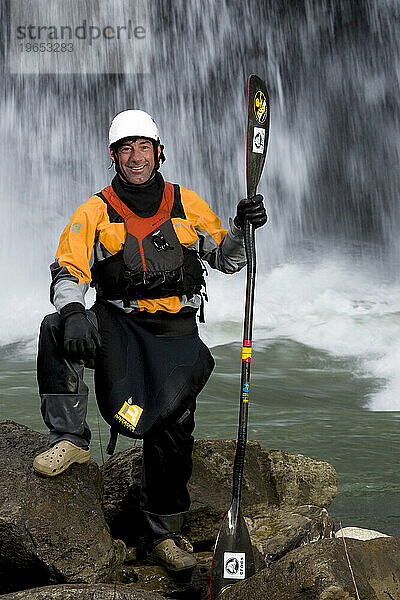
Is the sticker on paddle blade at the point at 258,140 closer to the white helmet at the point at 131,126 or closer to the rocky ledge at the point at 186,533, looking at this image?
the white helmet at the point at 131,126

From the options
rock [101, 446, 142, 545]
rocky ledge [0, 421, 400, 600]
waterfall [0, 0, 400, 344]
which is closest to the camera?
rocky ledge [0, 421, 400, 600]

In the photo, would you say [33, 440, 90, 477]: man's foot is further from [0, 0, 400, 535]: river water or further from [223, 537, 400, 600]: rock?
[0, 0, 400, 535]: river water

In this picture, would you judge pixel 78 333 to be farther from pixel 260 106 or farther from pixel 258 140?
pixel 260 106

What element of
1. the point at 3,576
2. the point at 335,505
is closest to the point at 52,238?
the point at 335,505

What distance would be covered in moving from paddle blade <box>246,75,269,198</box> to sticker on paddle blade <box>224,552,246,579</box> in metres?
1.61

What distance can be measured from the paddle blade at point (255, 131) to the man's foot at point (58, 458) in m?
1.41

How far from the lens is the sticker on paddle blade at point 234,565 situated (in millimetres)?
3328

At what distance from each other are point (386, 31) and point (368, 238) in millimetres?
5985

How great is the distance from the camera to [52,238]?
2253cm

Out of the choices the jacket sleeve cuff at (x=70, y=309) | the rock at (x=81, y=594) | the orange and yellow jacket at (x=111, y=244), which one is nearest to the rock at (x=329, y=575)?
the rock at (x=81, y=594)

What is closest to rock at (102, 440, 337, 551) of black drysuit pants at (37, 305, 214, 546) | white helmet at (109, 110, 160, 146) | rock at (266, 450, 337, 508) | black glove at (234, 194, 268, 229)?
rock at (266, 450, 337, 508)

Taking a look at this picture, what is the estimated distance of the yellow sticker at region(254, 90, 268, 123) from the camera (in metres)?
3.88

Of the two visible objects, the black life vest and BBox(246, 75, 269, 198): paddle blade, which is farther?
BBox(246, 75, 269, 198): paddle blade

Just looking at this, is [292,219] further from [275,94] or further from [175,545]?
[175,545]
